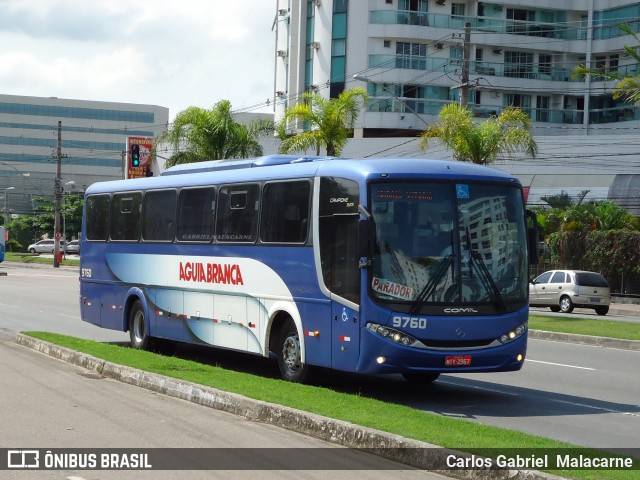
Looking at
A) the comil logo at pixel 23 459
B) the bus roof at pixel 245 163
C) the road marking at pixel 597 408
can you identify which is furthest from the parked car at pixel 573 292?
the comil logo at pixel 23 459

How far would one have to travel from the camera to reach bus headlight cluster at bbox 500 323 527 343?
1396 centimetres

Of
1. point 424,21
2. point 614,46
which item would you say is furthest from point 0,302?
point 614,46

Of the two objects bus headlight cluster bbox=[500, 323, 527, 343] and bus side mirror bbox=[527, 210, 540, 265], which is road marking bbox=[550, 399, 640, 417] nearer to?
bus headlight cluster bbox=[500, 323, 527, 343]

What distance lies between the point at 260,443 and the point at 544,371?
8925 millimetres

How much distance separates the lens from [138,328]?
20062 mm

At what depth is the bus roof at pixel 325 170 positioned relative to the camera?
13.9 metres

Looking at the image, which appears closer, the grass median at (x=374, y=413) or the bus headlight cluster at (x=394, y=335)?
the grass median at (x=374, y=413)

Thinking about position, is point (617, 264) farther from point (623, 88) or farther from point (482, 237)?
point (482, 237)

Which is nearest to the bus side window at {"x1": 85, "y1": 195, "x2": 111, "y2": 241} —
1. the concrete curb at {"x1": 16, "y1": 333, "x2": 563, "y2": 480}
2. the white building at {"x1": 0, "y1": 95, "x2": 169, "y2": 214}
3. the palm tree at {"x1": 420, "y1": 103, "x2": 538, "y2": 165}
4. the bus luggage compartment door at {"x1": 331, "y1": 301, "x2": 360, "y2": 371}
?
the concrete curb at {"x1": 16, "y1": 333, "x2": 563, "y2": 480}

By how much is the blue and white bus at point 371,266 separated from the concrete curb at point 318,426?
1.95 meters

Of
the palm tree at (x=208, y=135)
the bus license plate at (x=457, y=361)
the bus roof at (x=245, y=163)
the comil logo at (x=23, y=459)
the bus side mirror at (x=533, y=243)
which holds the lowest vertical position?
the comil logo at (x=23, y=459)

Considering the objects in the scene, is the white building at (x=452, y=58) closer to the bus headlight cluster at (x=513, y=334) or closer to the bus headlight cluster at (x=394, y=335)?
the bus headlight cluster at (x=513, y=334)

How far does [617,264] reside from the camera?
47156mm

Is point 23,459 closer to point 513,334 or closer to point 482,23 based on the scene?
point 513,334
